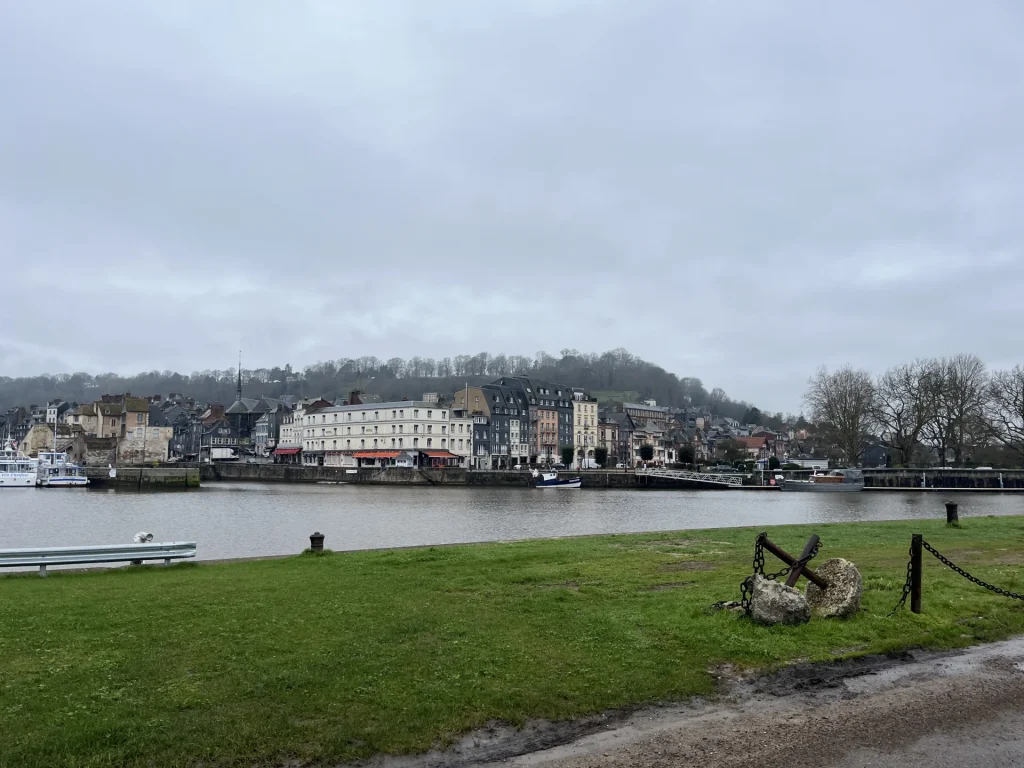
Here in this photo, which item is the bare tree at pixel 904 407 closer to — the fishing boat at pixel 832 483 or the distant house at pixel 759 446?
the fishing boat at pixel 832 483

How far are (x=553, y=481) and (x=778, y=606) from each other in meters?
84.0

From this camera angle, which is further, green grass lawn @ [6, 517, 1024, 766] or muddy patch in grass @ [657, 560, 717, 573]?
muddy patch in grass @ [657, 560, 717, 573]

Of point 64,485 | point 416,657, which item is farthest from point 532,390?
point 416,657

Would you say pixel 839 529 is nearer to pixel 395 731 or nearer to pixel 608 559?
pixel 608 559

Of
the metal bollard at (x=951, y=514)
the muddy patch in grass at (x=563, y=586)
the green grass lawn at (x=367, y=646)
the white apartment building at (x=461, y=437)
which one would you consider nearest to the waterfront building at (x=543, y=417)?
the white apartment building at (x=461, y=437)

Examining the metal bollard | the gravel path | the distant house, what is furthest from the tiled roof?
the gravel path

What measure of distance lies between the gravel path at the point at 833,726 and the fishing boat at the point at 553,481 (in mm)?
84976

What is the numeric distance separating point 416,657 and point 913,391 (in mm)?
100248

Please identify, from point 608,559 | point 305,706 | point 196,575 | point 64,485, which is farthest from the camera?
point 64,485

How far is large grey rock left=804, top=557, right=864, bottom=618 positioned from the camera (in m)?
9.80

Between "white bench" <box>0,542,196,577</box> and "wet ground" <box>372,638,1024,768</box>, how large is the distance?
12799 millimetres

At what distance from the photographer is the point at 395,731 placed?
236 inches

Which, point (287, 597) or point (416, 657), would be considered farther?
point (287, 597)

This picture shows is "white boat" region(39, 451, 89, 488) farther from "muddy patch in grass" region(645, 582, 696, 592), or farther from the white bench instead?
"muddy patch in grass" region(645, 582, 696, 592)
